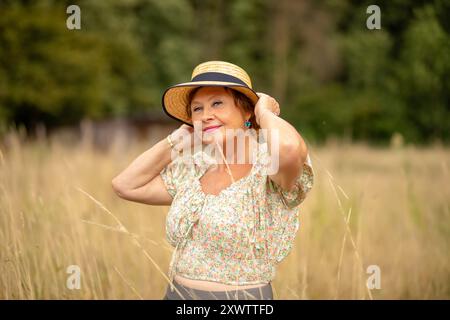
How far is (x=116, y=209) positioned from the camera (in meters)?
4.72

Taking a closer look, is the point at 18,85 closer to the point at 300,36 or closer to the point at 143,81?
the point at 143,81

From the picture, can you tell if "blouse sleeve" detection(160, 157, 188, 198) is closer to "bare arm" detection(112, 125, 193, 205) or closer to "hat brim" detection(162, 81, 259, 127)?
"bare arm" detection(112, 125, 193, 205)

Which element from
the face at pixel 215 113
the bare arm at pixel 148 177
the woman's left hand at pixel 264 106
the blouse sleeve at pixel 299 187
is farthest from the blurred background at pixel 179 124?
the face at pixel 215 113

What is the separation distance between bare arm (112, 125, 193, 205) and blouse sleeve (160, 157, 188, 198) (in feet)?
0.06

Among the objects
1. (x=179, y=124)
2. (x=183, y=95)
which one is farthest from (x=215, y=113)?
(x=179, y=124)

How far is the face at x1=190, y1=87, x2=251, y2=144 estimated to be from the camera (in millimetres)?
1884

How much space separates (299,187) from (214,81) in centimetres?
51

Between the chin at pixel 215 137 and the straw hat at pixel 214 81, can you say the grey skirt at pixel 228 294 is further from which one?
the straw hat at pixel 214 81

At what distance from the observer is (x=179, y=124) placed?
766 inches

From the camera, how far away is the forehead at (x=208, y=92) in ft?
6.31

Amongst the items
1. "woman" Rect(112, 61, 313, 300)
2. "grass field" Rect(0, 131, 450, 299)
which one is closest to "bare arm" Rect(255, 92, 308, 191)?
"woman" Rect(112, 61, 313, 300)

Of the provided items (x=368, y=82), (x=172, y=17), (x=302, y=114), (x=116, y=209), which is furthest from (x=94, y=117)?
(x=368, y=82)

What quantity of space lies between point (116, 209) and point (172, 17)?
2046 cm
